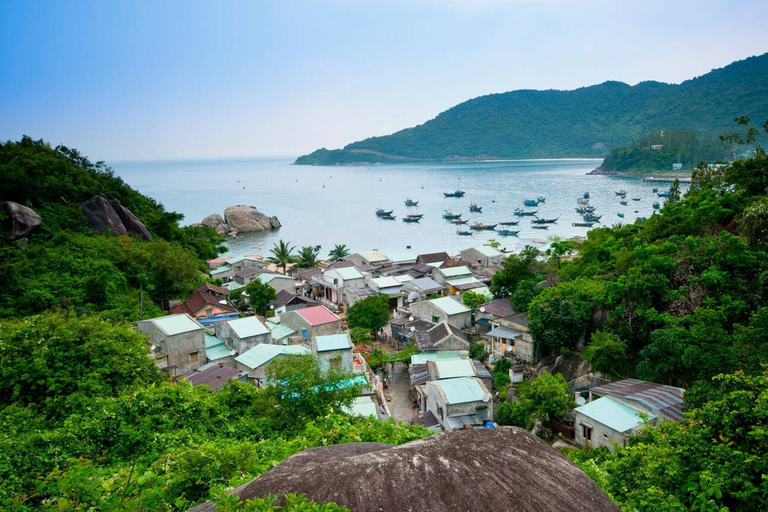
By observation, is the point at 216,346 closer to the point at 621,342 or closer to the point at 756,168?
the point at 621,342

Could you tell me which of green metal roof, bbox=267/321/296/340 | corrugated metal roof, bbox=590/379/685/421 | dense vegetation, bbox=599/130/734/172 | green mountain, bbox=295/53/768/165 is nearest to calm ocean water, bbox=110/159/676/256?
dense vegetation, bbox=599/130/734/172

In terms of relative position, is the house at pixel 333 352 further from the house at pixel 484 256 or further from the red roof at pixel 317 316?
the house at pixel 484 256

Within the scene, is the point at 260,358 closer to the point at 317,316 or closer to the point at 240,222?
the point at 317,316

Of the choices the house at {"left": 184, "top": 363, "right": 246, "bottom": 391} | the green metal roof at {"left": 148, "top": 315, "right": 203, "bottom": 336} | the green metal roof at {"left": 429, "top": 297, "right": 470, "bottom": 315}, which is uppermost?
the green metal roof at {"left": 148, "top": 315, "right": 203, "bottom": 336}

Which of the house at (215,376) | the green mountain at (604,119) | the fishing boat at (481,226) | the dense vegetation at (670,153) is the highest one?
the green mountain at (604,119)

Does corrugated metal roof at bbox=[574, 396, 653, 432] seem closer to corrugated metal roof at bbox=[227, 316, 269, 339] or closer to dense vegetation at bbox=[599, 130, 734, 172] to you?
corrugated metal roof at bbox=[227, 316, 269, 339]

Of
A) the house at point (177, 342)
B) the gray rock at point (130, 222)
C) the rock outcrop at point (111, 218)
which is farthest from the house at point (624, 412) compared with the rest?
the gray rock at point (130, 222)
